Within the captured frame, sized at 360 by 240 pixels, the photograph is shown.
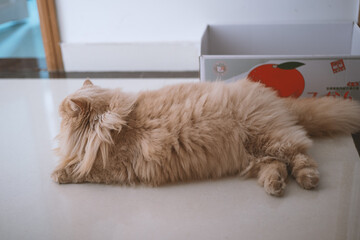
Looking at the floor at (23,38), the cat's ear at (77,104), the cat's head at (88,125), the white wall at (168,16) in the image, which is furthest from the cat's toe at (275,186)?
the floor at (23,38)

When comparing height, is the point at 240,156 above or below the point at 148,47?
below

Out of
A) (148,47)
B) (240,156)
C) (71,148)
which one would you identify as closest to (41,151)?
(71,148)

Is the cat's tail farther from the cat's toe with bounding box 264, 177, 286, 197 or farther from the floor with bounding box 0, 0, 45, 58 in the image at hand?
the floor with bounding box 0, 0, 45, 58

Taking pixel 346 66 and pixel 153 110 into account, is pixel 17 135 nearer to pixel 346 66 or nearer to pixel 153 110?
pixel 153 110

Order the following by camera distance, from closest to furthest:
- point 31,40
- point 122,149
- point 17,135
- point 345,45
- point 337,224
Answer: point 337,224 → point 122,149 → point 17,135 → point 345,45 → point 31,40

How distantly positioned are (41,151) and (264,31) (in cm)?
181

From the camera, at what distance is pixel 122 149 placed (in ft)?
4.94

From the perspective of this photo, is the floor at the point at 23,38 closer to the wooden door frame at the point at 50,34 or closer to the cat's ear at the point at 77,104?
the wooden door frame at the point at 50,34

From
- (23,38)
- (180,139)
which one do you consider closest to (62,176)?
(180,139)

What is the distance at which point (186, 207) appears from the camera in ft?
4.65

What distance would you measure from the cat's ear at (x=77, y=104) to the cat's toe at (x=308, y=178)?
97 centimetres

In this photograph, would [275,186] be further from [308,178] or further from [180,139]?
[180,139]

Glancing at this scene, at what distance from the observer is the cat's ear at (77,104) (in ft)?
4.82

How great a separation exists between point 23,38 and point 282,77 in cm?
247
